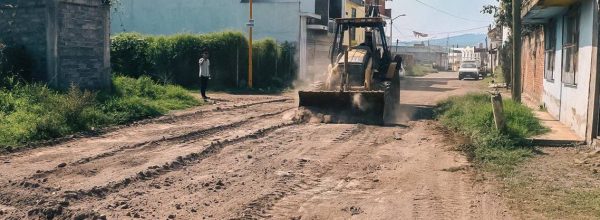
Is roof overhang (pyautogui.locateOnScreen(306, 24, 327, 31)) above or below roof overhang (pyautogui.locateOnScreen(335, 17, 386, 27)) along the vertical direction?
above

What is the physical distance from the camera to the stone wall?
15.9 m

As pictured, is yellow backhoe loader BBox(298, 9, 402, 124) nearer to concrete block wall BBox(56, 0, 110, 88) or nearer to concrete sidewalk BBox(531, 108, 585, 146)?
concrete sidewalk BBox(531, 108, 585, 146)

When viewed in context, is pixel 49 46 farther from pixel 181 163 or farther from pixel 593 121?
pixel 593 121

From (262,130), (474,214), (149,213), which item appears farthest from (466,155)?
(149,213)

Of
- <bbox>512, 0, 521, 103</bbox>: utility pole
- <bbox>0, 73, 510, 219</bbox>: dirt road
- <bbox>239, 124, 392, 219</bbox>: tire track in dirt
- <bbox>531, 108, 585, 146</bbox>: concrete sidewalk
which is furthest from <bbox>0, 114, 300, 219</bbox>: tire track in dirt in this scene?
<bbox>512, 0, 521, 103</bbox>: utility pole

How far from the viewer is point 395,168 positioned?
8711 millimetres

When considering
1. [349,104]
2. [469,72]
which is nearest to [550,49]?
[349,104]

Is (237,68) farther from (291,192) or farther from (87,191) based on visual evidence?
(87,191)

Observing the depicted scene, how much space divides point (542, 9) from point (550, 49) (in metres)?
2.76

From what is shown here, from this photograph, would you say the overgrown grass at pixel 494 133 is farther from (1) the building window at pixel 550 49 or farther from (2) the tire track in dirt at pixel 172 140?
(2) the tire track in dirt at pixel 172 140

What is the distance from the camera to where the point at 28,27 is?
53.1 ft

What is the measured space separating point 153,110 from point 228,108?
264 cm

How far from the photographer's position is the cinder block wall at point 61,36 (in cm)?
1584

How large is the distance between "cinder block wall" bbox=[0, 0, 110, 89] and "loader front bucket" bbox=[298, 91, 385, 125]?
676 cm
